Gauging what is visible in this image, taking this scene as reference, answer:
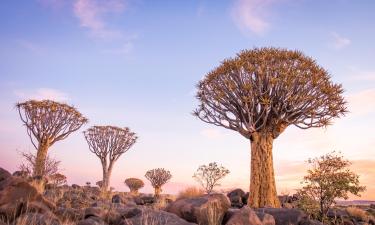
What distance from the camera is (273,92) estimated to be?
1483 cm

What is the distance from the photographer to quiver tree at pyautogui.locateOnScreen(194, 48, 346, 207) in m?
14.6

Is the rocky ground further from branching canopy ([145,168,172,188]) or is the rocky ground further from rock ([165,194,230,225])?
branching canopy ([145,168,172,188])

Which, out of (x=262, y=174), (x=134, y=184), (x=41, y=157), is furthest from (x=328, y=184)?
(x=134, y=184)

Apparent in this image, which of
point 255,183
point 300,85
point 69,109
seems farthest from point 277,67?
point 69,109

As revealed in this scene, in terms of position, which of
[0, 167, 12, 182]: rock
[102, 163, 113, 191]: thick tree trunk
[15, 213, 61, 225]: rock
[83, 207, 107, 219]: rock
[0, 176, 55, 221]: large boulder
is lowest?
[15, 213, 61, 225]: rock

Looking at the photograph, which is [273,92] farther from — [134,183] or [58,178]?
[134,183]

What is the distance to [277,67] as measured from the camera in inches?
590

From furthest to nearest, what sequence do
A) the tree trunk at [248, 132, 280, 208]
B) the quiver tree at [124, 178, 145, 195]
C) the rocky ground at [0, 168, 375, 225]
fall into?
the quiver tree at [124, 178, 145, 195], the tree trunk at [248, 132, 280, 208], the rocky ground at [0, 168, 375, 225]

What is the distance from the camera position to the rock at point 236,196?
1705 centimetres

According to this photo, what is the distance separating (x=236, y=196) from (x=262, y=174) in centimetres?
380

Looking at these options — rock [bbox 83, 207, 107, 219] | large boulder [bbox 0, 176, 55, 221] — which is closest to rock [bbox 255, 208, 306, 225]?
rock [bbox 83, 207, 107, 219]

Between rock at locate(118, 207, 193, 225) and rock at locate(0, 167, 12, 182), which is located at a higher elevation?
rock at locate(0, 167, 12, 182)

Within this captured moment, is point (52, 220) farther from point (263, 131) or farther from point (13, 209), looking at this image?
point (263, 131)

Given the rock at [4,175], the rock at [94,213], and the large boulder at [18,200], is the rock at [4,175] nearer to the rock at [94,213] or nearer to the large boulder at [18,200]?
the large boulder at [18,200]
